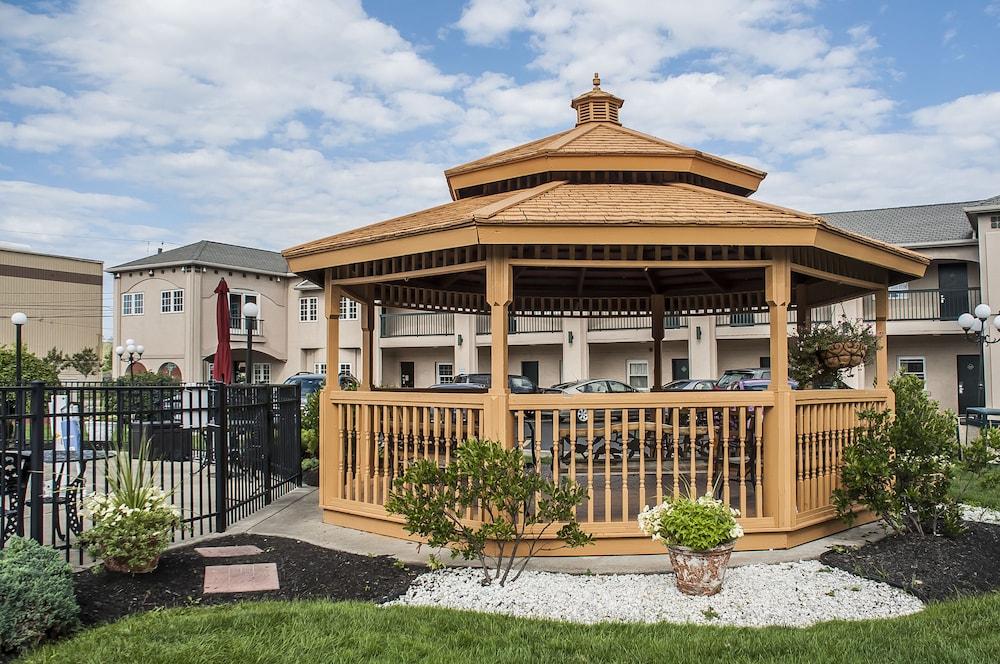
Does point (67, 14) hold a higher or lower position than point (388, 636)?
higher

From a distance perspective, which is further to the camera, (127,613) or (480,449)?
(480,449)

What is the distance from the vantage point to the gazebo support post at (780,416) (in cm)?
655

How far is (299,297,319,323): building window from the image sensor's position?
3981 centimetres

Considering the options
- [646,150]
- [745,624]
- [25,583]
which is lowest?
[745,624]

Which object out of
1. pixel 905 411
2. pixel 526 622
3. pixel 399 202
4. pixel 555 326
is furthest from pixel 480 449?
pixel 555 326

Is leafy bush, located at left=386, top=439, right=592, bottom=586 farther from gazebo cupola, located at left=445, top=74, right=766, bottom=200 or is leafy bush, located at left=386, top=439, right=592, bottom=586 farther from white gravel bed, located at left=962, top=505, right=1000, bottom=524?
white gravel bed, located at left=962, top=505, right=1000, bottom=524

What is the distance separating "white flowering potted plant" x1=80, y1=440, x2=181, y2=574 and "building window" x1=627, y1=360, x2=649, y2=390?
88.8 feet

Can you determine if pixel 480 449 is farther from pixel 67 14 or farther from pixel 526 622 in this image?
pixel 67 14

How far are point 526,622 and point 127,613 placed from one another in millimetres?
2626

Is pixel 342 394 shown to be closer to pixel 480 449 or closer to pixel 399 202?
pixel 480 449

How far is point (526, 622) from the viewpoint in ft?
15.3

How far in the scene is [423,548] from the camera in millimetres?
6664

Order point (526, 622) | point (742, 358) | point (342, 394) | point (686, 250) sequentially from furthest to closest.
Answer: point (742, 358), point (342, 394), point (686, 250), point (526, 622)

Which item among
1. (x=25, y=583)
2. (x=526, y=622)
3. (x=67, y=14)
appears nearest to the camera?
(x=25, y=583)
